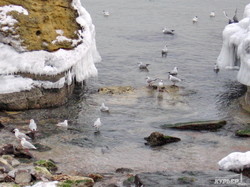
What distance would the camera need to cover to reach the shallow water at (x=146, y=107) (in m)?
21.0

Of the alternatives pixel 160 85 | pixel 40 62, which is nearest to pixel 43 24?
pixel 40 62

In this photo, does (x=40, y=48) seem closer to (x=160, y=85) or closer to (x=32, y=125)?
(x=32, y=125)

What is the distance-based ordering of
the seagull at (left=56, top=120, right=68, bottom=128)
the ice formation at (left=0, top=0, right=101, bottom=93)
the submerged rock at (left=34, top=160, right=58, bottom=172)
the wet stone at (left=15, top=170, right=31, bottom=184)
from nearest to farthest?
the wet stone at (left=15, top=170, right=31, bottom=184) < the submerged rock at (left=34, top=160, right=58, bottom=172) < the seagull at (left=56, top=120, right=68, bottom=128) < the ice formation at (left=0, top=0, right=101, bottom=93)

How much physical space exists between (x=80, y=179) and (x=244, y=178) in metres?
4.80

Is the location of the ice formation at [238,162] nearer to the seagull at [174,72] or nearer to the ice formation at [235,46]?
the ice formation at [235,46]

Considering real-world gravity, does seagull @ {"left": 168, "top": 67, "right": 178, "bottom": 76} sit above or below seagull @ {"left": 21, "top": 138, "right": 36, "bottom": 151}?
above

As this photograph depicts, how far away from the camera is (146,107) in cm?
2723

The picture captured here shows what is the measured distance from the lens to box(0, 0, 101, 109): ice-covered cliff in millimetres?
25625

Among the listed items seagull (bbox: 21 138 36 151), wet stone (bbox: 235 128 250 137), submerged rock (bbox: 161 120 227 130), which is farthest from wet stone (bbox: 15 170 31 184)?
wet stone (bbox: 235 128 250 137)

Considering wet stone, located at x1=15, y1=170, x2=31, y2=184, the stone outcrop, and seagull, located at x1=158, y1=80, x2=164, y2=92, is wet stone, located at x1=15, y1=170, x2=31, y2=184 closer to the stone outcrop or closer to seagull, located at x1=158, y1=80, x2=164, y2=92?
the stone outcrop

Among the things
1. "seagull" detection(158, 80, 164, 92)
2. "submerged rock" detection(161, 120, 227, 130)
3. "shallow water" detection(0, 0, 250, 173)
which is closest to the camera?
"shallow water" detection(0, 0, 250, 173)

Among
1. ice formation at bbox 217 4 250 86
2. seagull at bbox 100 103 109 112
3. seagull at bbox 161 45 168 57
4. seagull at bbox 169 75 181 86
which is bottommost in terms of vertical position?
seagull at bbox 100 103 109 112

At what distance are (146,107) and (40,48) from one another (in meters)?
5.79

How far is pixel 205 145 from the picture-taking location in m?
22.5
